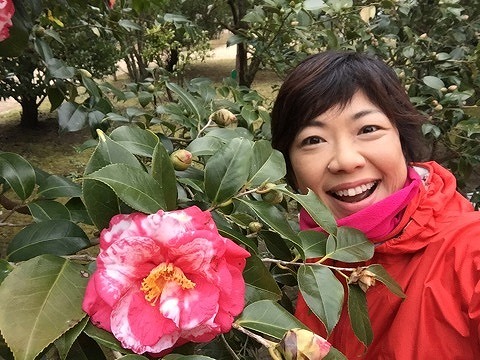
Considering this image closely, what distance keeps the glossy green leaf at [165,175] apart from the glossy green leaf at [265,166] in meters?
0.14

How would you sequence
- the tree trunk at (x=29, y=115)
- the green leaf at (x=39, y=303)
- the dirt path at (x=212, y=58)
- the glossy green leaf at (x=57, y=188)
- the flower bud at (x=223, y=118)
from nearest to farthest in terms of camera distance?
the green leaf at (x=39, y=303), the glossy green leaf at (x=57, y=188), the flower bud at (x=223, y=118), the tree trunk at (x=29, y=115), the dirt path at (x=212, y=58)

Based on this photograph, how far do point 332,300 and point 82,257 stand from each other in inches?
11.1

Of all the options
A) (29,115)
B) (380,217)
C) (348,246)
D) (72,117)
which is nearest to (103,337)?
(348,246)

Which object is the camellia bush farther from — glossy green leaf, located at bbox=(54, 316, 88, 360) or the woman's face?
the woman's face

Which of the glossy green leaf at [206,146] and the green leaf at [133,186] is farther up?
the green leaf at [133,186]

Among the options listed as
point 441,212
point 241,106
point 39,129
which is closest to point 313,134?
point 441,212

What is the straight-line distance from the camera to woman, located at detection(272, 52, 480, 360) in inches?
28.4

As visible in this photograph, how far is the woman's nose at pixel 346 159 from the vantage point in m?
0.76

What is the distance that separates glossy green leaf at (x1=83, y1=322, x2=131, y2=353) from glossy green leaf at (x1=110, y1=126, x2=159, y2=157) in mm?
249

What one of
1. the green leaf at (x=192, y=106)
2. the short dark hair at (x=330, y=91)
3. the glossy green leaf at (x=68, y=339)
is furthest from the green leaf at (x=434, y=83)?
the glossy green leaf at (x=68, y=339)

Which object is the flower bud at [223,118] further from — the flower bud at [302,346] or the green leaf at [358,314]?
A: the flower bud at [302,346]

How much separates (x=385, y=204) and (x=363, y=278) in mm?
157

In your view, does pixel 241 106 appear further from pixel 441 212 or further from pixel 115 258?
pixel 115 258

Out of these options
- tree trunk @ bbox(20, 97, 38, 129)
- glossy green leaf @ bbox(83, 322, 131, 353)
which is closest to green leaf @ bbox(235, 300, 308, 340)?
glossy green leaf @ bbox(83, 322, 131, 353)
